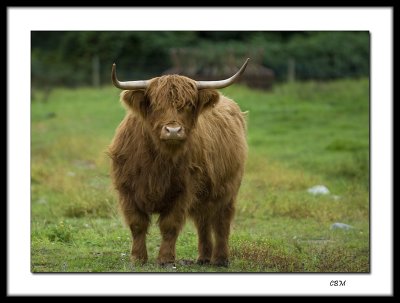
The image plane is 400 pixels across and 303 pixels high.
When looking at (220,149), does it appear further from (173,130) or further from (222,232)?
(173,130)

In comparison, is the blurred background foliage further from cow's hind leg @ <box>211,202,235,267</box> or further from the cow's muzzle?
the cow's muzzle

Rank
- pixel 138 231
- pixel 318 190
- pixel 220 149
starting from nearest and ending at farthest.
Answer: pixel 138 231 → pixel 220 149 → pixel 318 190

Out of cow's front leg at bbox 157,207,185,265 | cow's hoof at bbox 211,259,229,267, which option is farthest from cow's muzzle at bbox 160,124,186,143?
cow's hoof at bbox 211,259,229,267

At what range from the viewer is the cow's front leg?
22.8ft

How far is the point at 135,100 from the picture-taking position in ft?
22.7

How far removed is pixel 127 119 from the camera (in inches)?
283

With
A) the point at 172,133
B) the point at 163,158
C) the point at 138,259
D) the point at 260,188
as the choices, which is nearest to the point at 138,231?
the point at 138,259

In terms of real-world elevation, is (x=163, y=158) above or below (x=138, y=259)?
above

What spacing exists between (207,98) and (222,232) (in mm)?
1406

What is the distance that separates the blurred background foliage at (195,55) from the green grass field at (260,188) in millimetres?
1965

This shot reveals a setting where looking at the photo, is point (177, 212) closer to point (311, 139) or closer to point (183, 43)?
point (311, 139)

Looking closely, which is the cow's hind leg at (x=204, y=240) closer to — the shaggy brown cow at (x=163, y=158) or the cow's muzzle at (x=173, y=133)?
the shaggy brown cow at (x=163, y=158)

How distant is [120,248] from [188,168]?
4.58ft

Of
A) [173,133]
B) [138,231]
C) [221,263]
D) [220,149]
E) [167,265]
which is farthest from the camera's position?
[220,149]
